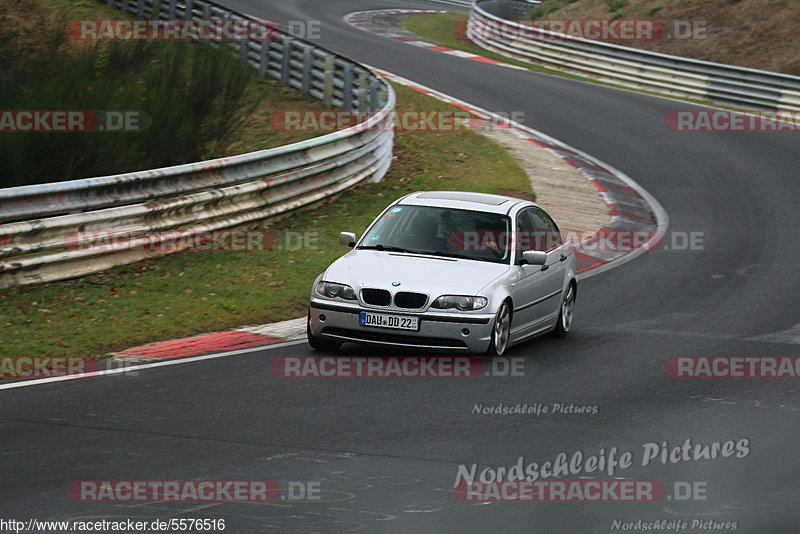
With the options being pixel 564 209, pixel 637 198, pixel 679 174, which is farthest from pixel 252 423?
pixel 679 174

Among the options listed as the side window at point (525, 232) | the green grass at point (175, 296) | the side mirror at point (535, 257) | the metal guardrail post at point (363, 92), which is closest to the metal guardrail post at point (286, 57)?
the metal guardrail post at point (363, 92)

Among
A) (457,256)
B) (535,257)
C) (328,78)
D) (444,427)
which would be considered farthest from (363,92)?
(444,427)

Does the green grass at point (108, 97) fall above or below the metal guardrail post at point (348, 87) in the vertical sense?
above

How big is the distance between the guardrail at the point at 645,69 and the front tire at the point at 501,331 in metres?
21.6

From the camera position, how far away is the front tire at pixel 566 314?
1198cm

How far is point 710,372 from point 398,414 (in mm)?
3428

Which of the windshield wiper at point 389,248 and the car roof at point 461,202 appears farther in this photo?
the car roof at point 461,202

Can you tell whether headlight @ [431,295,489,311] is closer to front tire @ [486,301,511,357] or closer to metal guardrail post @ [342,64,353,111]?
front tire @ [486,301,511,357]

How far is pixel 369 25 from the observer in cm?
4462

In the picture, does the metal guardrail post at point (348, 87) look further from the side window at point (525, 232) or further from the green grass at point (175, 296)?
the side window at point (525, 232)

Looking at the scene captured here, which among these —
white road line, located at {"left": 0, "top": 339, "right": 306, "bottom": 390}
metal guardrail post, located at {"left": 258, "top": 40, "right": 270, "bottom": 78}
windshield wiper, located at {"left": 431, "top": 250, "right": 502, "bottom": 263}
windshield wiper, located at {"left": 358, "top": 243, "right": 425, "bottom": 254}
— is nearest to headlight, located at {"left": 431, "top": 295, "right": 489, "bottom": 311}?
windshield wiper, located at {"left": 431, "top": 250, "right": 502, "bottom": 263}

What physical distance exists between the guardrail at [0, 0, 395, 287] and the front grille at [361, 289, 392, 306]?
413cm

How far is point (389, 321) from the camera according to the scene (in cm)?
1009

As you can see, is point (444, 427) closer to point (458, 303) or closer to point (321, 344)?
point (458, 303)
